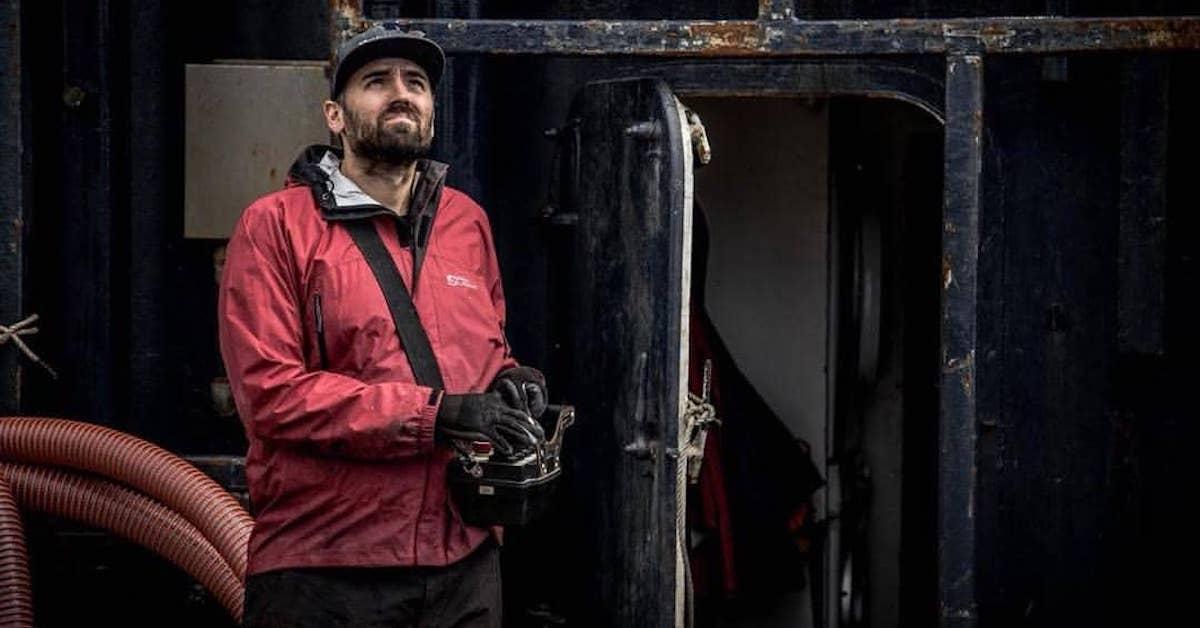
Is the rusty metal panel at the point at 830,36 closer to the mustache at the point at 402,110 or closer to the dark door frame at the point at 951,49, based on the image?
the dark door frame at the point at 951,49

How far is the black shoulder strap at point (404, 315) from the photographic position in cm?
363

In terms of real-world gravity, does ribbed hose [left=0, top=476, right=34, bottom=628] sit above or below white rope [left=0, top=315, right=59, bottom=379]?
below

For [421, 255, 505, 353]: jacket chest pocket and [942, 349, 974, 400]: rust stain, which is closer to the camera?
[421, 255, 505, 353]: jacket chest pocket

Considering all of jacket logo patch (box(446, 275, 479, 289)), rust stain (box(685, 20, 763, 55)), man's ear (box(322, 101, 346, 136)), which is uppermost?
rust stain (box(685, 20, 763, 55))

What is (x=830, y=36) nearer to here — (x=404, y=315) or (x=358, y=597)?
(x=404, y=315)

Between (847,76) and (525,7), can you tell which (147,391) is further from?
(847,76)

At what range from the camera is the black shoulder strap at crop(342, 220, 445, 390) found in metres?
3.63

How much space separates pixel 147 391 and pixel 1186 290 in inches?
130

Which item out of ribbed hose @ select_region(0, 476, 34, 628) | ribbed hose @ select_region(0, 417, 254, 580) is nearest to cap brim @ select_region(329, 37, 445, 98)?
ribbed hose @ select_region(0, 417, 254, 580)

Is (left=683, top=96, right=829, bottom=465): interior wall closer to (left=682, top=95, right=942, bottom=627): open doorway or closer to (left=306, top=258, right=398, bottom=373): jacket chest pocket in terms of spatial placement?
(left=682, top=95, right=942, bottom=627): open doorway

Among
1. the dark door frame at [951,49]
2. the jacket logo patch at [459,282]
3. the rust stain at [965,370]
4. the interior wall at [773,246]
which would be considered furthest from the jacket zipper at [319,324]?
the interior wall at [773,246]

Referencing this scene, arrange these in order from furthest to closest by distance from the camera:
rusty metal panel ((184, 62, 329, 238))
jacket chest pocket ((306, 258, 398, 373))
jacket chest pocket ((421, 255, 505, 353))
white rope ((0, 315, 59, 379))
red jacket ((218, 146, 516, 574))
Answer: rusty metal panel ((184, 62, 329, 238))
white rope ((0, 315, 59, 379))
jacket chest pocket ((421, 255, 505, 353))
jacket chest pocket ((306, 258, 398, 373))
red jacket ((218, 146, 516, 574))

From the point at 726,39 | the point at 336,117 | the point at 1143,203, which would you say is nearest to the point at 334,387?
the point at 336,117

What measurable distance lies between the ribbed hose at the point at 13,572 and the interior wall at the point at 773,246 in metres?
2.85
